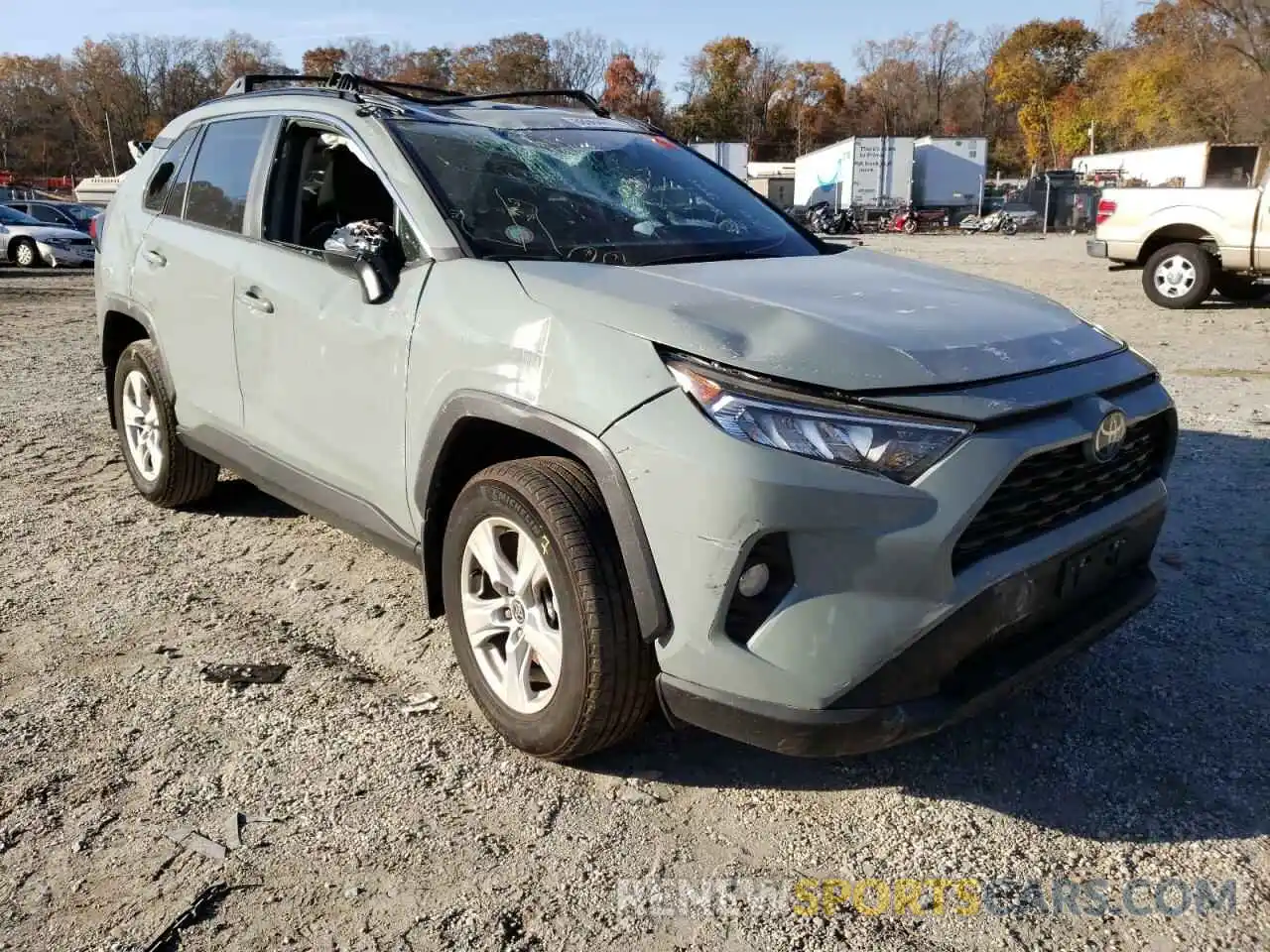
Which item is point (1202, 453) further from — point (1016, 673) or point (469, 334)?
point (469, 334)

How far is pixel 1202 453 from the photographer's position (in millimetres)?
5750

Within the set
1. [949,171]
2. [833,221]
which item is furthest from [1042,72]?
[833,221]

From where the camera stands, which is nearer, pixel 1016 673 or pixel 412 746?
pixel 1016 673

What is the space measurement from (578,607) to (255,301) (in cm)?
193

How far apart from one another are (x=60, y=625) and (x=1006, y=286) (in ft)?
11.4

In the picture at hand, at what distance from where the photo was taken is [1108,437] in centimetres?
258

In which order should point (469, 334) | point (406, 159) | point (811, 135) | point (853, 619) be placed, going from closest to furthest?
point (853, 619) → point (469, 334) → point (406, 159) → point (811, 135)

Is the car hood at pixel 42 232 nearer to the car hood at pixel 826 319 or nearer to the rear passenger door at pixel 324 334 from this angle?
the rear passenger door at pixel 324 334

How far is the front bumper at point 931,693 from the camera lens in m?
2.27

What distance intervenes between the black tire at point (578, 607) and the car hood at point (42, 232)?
22.6 m

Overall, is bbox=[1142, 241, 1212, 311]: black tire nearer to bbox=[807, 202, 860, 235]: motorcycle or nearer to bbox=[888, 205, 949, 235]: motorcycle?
bbox=[807, 202, 860, 235]: motorcycle

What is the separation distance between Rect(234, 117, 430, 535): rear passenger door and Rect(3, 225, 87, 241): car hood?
68.9 ft

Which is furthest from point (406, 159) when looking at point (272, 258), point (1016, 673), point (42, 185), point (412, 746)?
point (42, 185)

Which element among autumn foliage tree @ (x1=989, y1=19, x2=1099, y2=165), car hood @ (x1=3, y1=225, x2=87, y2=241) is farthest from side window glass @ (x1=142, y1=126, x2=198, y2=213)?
autumn foliage tree @ (x1=989, y1=19, x2=1099, y2=165)
